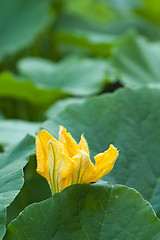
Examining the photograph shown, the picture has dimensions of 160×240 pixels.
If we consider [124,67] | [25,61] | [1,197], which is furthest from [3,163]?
[25,61]

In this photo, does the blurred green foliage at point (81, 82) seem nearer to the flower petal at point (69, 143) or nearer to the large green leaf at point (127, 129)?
the large green leaf at point (127, 129)

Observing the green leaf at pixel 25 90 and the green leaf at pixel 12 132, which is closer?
the green leaf at pixel 12 132

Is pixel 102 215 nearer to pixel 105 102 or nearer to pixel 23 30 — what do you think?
pixel 105 102

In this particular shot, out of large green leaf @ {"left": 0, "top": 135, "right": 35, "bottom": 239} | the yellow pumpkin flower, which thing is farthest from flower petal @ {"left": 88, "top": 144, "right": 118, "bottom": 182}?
large green leaf @ {"left": 0, "top": 135, "right": 35, "bottom": 239}

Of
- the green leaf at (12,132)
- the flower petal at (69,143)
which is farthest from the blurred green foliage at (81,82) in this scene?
the flower petal at (69,143)

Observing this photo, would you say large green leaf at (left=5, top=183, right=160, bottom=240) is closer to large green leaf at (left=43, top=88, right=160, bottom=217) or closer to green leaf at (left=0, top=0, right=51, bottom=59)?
large green leaf at (left=43, top=88, right=160, bottom=217)
